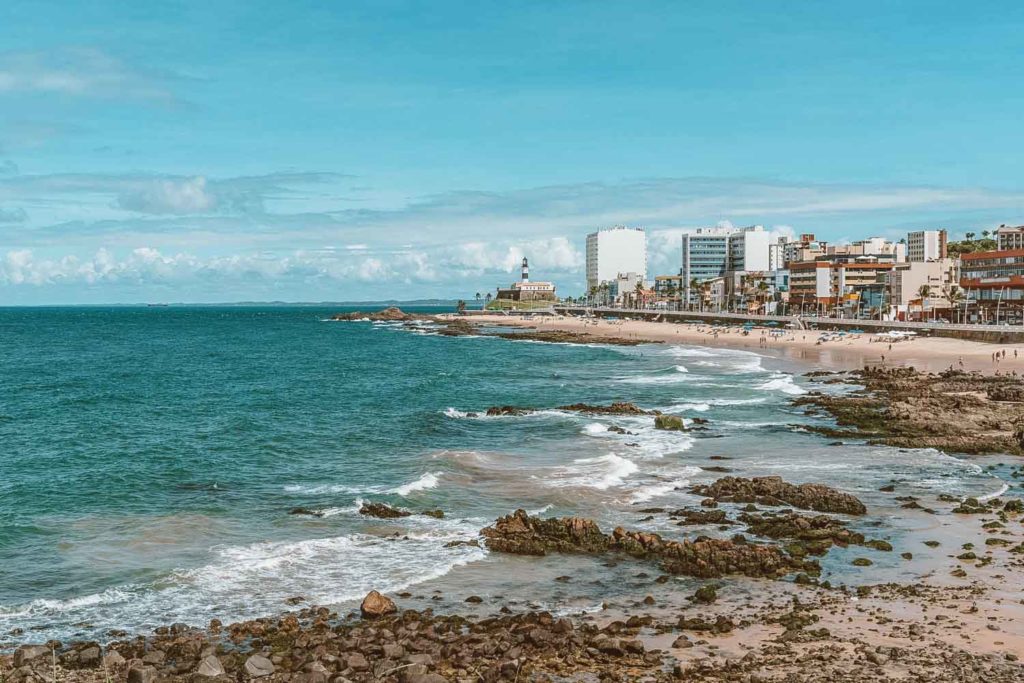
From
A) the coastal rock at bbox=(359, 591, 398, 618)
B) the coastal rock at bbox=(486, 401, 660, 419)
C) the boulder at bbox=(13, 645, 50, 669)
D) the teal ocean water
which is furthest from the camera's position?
the coastal rock at bbox=(486, 401, 660, 419)

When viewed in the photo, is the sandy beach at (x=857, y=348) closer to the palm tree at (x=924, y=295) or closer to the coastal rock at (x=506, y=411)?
the palm tree at (x=924, y=295)

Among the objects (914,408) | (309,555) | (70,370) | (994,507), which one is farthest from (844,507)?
(70,370)

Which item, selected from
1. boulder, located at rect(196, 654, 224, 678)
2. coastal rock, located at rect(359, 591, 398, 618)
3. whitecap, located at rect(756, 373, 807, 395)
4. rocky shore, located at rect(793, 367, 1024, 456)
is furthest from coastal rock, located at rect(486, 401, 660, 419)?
boulder, located at rect(196, 654, 224, 678)

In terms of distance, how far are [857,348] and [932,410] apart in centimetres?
5358

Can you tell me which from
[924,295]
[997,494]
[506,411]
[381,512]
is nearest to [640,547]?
[381,512]

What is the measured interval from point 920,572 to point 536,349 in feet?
278

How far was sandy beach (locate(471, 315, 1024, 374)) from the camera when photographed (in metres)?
73.6

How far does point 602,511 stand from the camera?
1032 inches

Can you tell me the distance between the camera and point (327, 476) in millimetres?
32156

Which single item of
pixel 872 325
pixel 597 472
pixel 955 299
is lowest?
pixel 597 472

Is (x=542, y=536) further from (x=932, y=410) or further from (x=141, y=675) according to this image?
(x=932, y=410)

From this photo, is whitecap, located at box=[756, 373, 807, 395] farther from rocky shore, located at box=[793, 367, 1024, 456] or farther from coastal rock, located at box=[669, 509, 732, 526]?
coastal rock, located at box=[669, 509, 732, 526]

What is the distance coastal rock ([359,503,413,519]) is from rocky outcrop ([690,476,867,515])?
9577 millimetres

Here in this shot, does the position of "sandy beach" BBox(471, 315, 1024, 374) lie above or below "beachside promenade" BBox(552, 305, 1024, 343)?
below
